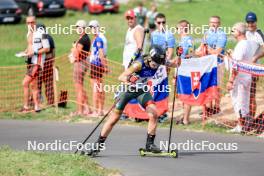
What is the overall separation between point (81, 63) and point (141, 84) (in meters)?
5.08

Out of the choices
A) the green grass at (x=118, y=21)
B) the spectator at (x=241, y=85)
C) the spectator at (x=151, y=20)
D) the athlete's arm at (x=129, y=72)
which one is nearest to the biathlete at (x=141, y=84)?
the athlete's arm at (x=129, y=72)

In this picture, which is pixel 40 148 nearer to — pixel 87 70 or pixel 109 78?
pixel 87 70

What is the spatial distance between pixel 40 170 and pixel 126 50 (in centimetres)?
620

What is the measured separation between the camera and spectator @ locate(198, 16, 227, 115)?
1795cm

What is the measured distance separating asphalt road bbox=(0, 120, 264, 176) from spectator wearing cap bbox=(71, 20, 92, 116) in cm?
82

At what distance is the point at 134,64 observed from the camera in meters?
14.3

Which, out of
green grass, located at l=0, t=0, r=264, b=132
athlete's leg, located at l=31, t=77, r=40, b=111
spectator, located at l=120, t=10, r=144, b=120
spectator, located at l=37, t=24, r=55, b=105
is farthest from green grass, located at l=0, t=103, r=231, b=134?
green grass, located at l=0, t=0, r=264, b=132

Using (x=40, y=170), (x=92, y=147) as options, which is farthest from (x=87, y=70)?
(x=40, y=170)

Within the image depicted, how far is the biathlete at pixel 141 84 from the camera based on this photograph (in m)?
14.2

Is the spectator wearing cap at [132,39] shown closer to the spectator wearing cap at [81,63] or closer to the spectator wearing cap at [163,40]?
the spectator wearing cap at [163,40]

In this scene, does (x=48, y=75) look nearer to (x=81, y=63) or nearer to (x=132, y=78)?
(x=81, y=63)

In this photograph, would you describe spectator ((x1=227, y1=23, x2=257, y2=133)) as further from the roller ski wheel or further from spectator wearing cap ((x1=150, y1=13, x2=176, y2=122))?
the roller ski wheel

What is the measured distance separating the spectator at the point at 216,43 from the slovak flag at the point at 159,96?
986 millimetres

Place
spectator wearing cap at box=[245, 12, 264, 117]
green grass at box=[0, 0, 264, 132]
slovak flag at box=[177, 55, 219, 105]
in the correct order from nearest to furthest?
spectator wearing cap at box=[245, 12, 264, 117]
slovak flag at box=[177, 55, 219, 105]
green grass at box=[0, 0, 264, 132]
